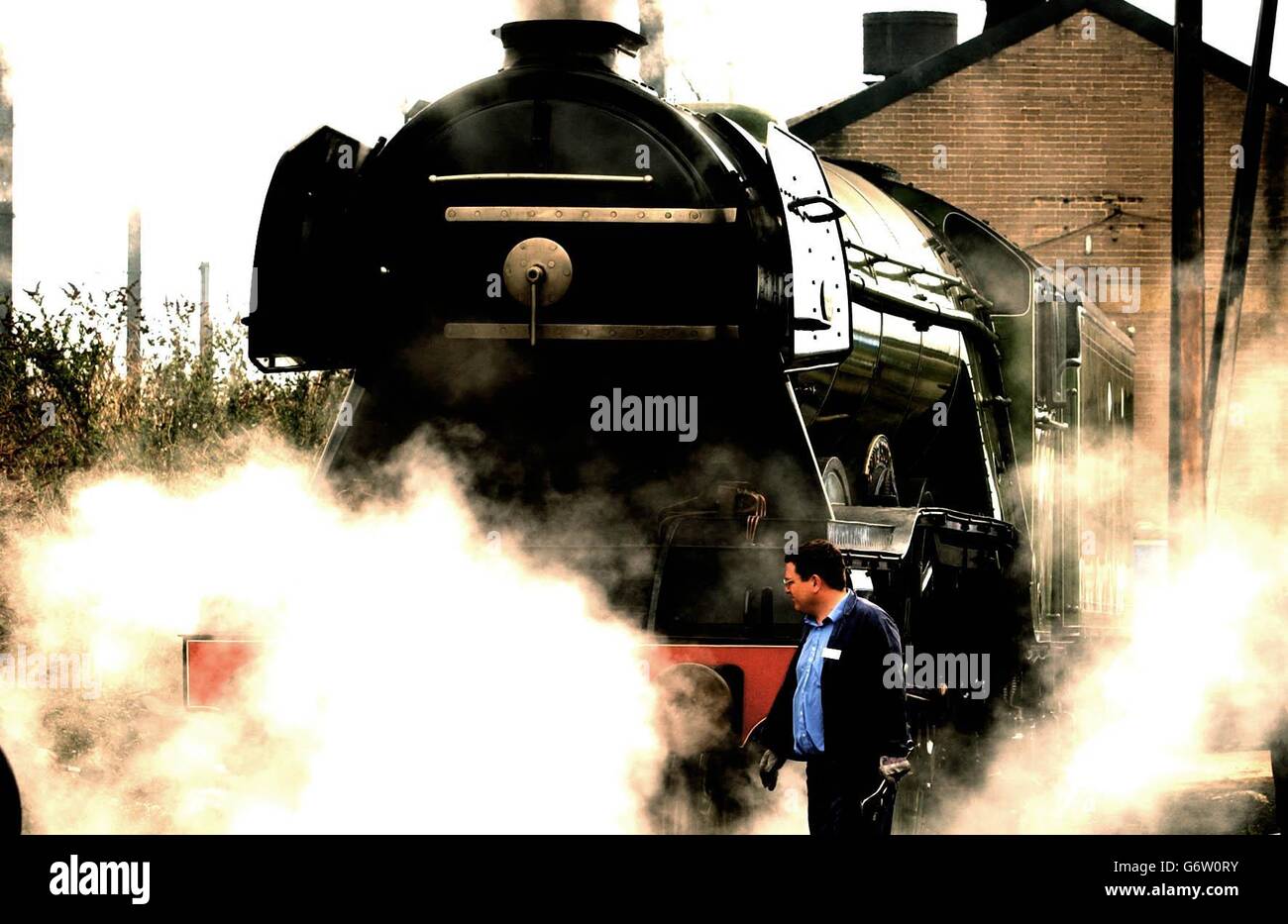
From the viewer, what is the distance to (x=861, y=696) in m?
4.96

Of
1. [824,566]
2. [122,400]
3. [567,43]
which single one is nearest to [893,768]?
[824,566]

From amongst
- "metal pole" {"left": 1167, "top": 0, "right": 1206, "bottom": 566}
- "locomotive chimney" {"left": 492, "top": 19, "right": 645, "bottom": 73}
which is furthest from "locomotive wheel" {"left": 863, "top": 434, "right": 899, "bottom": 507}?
"metal pole" {"left": 1167, "top": 0, "right": 1206, "bottom": 566}

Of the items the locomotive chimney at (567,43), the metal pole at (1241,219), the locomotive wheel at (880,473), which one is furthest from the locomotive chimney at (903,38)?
the locomotive chimney at (567,43)

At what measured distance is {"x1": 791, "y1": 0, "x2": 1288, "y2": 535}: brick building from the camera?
18688mm

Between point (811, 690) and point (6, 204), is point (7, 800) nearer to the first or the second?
point (811, 690)

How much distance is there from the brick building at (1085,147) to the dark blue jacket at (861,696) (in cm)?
1421

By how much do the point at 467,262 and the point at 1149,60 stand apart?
14498 millimetres

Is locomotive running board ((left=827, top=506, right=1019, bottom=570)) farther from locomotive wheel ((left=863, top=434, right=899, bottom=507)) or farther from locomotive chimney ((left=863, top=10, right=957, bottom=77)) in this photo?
locomotive chimney ((left=863, top=10, right=957, bottom=77))

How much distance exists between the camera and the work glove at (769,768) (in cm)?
511

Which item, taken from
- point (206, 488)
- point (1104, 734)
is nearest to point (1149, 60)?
point (1104, 734)

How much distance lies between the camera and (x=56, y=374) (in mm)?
10648

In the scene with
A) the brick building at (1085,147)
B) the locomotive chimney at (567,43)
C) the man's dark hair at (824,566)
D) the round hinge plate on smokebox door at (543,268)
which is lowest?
the man's dark hair at (824,566)

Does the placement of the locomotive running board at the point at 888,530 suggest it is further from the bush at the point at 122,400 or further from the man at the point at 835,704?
the bush at the point at 122,400
